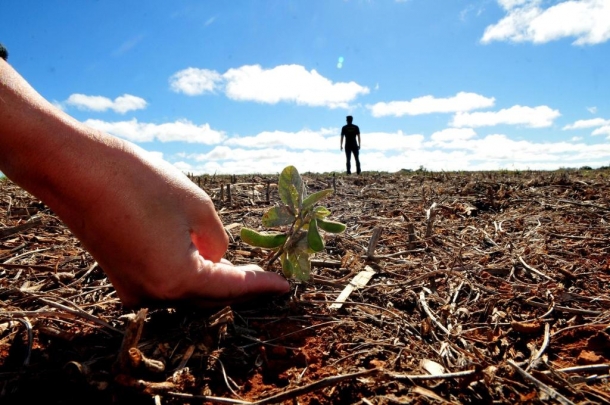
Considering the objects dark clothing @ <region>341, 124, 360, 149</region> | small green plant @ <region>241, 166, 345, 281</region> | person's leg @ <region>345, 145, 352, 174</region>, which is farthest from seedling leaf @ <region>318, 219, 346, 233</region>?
dark clothing @ <region>341, 124, 360, 149</region>

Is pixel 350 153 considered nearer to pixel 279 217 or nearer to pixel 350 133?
pixel 350 133

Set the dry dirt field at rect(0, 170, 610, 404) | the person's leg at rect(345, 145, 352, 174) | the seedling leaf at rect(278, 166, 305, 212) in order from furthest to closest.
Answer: the person's leg at rect(345, 145, 352, 174) < the seedling leaf at rect(278, 166, 305, 212) < the dry dirt field at rect(0, 170, 610, 404)

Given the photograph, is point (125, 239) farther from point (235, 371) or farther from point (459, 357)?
point (459, 357)

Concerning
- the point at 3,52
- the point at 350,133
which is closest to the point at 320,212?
the point at 3,52

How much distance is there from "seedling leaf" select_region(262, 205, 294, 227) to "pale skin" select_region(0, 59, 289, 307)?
1.24 feet

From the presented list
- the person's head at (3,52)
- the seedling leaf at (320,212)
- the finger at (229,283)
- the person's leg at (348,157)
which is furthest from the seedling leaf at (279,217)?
the person's leg at (348,157)

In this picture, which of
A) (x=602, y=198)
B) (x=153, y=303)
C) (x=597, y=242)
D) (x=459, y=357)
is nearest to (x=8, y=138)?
(x=153, y=303)

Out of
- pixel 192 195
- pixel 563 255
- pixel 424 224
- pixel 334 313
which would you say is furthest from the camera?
pixel 424 224

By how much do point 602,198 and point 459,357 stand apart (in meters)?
3.82

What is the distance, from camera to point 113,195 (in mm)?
1219

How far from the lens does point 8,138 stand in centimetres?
115

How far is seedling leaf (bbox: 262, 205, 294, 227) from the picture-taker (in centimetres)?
166

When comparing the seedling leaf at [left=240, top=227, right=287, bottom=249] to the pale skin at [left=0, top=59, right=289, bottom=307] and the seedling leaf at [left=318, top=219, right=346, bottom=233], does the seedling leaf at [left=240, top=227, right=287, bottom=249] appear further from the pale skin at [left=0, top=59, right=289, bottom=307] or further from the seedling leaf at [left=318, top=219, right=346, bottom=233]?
the pale skin at [left=0, top=59, right=289, bottom=307]

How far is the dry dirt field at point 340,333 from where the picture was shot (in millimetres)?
999
